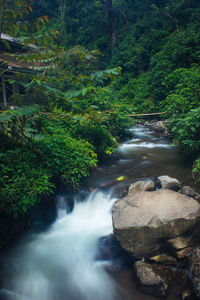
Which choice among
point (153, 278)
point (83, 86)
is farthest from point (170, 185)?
point (83, 86)

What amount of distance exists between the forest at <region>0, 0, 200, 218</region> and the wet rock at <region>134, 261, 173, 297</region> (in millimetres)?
2121

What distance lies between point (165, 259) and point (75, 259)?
5.45ft

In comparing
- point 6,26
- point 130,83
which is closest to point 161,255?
point 6,26

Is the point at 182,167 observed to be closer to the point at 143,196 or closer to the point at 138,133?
the point at 143,196

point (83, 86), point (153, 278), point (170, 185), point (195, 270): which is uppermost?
point (83, 86)

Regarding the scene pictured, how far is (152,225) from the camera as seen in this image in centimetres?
327

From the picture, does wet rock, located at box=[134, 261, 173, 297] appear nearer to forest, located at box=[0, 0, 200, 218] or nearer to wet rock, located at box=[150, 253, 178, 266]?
wet rock, located at box=[150, 253, 178, 266]

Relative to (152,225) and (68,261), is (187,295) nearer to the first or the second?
(152,225)

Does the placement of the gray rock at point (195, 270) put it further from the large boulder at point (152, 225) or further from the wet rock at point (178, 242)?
the large boulder at point (152, 225)

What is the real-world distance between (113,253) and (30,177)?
2.12 metres

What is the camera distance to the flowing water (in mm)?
3127

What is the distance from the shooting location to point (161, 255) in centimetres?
334

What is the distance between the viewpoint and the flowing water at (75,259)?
10.3 ft

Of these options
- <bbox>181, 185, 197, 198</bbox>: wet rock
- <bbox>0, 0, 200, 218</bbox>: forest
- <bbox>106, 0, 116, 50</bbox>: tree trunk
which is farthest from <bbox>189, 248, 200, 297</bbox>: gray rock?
<bbox>106, 0, 116, 50</bbox>: tree trunk
